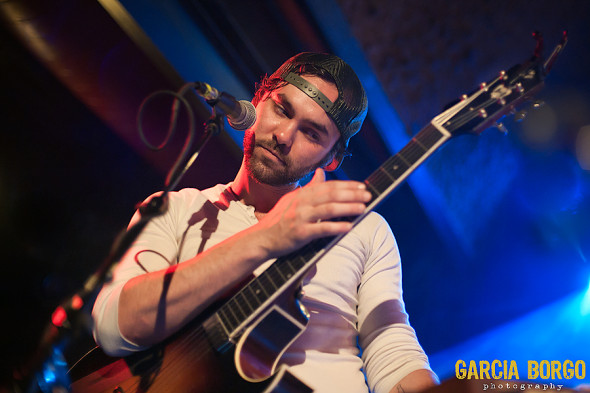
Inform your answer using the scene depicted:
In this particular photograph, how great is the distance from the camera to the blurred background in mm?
1964

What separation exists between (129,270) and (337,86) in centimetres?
161

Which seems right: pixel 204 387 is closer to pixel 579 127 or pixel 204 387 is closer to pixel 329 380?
pixel 329 380

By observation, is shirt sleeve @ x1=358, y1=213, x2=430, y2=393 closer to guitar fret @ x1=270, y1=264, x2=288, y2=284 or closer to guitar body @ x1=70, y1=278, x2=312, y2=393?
guitar body @ x1=70, y1=278, x2=312, y2=393

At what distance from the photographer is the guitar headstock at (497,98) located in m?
1.28

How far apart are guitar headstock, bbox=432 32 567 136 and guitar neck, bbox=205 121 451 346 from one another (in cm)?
9

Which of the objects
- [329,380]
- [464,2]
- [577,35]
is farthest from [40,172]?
[577,35]

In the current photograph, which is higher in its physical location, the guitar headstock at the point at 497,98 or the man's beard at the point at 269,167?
the man's beard at the point at 269,167

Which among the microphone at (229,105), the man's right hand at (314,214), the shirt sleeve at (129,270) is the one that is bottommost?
the man's right hand at (314,214)

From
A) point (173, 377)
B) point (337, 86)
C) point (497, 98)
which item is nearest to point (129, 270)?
point (173, 377)

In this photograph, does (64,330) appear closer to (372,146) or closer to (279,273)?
(279,273)

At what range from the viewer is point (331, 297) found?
5.21 ft

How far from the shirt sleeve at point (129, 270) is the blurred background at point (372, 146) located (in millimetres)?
301

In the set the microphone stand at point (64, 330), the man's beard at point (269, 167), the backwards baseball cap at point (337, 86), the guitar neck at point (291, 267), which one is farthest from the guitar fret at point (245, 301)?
the backwards baseball cap at point (337, 86)

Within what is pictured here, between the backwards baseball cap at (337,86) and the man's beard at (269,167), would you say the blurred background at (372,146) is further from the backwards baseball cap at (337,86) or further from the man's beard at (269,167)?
the man's beard at (269,167)
